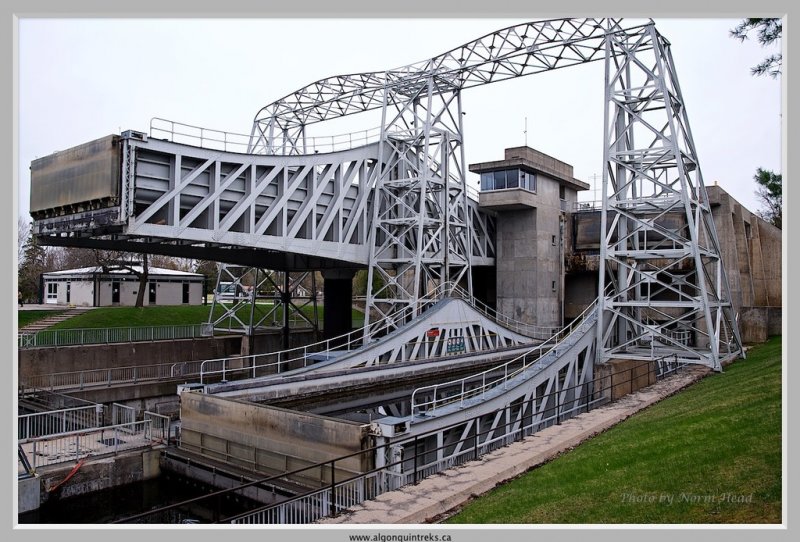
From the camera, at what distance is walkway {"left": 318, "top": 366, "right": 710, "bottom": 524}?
1073 cm

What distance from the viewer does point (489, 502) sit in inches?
442

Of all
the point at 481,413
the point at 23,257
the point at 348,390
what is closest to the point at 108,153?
the point at 348,390

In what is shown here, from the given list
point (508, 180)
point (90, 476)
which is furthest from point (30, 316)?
point (508, 180)

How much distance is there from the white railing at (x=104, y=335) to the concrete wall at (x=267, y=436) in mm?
14653

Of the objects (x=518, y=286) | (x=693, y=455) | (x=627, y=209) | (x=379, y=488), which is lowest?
(x=379, y=488)

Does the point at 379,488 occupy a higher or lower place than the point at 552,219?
lower

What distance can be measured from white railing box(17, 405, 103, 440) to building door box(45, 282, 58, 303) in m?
30.8

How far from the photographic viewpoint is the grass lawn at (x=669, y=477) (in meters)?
9.29

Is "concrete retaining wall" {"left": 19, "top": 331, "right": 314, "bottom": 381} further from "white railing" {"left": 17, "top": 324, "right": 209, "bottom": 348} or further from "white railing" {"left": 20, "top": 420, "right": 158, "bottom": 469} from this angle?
"white railing" {"left": 20, "top": 420, "right": 158, "bottom": 469}

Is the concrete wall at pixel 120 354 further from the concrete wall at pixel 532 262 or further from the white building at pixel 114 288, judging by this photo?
the concrete wall at pixel 532 262

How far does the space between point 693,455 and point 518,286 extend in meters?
28.3

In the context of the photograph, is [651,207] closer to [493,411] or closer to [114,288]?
[493,411]

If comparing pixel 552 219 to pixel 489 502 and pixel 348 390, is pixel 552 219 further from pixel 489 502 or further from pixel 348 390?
pixel 489 502

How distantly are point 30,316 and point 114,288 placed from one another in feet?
37.8
